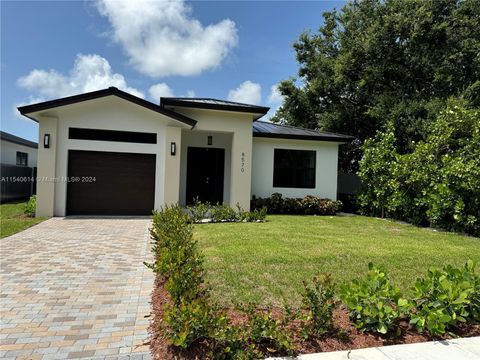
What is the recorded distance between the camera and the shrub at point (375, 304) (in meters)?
3.54

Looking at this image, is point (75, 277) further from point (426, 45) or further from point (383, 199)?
point (426, 45)

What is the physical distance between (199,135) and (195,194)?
8.77 feet

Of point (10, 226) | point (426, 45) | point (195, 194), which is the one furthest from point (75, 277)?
point (426, 45)

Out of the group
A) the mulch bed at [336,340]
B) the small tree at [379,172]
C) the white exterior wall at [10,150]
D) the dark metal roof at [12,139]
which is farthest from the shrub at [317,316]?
the white exterior wall at [10,150]

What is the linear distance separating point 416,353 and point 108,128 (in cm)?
1162

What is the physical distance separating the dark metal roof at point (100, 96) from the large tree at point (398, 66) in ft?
36.2

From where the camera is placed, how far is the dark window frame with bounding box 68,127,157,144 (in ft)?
40.0

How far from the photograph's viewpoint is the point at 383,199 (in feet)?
46.2

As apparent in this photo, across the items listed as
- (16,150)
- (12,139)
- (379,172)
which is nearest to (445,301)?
(379,172)

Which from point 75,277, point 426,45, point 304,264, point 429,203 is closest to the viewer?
point 75,277

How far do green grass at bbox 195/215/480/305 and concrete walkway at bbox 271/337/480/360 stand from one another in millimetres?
925

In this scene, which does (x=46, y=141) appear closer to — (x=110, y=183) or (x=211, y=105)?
(x=110, y=183)

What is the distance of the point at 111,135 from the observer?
40.8 ft

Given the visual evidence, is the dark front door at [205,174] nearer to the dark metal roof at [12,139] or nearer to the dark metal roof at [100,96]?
the dark metal roof at [100,96]
